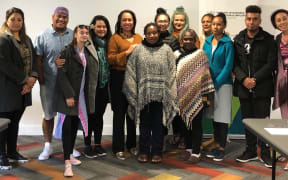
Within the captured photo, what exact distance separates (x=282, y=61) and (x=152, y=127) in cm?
139

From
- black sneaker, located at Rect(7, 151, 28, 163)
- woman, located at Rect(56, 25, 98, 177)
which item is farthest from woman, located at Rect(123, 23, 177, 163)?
black sneaker, located at Rect(7, 151, 28, 163)

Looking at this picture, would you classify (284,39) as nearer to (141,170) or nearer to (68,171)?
(141,170)

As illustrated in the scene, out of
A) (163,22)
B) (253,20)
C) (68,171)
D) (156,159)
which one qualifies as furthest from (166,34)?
(68,171)

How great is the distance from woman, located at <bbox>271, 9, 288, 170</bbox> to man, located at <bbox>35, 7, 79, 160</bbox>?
2009mm

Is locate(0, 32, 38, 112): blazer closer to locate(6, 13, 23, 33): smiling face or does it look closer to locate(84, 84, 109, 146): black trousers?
locate(6, 13, 23, 33): smiling face

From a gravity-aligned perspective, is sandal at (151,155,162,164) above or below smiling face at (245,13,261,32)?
below

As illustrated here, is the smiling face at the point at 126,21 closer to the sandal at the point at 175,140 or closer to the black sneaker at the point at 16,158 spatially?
the sandal at the point at 175,140

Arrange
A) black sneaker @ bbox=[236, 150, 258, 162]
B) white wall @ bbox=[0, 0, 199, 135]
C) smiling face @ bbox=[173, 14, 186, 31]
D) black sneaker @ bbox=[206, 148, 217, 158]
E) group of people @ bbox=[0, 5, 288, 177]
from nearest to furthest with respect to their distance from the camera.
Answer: group of people @ bbox=[0, 5, 288, 177], black sneaker @ bbox=[236, 150, 258, 162], black sneaker @ bbox=[206, 148, 217, 158], smiling face @ bbox=[173, 14, 186, 31], white wall @ bbox=[0, 0, 199, 135]

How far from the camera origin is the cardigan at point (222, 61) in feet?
10.1

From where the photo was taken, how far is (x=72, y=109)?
2768 millimetres

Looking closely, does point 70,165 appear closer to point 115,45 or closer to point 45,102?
point 45,102

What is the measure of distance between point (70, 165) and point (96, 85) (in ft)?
2.55

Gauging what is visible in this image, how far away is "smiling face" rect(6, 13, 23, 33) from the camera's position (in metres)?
2.85

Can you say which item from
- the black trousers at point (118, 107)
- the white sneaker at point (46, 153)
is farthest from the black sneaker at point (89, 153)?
the white sneaker at point (46, 153)
